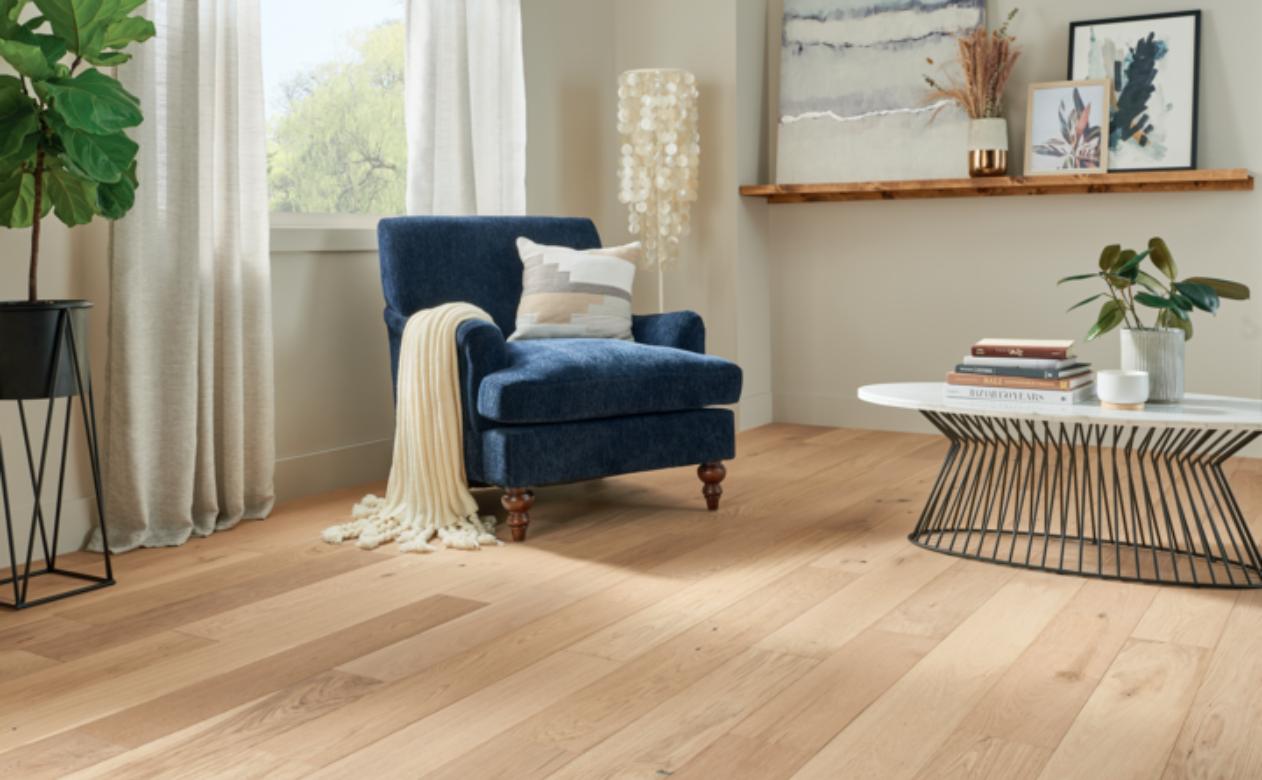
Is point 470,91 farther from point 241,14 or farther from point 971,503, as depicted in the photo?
point 971,503

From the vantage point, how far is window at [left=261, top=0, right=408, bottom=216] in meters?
3.84

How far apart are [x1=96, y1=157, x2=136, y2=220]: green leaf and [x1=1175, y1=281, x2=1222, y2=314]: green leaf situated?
2.35 m

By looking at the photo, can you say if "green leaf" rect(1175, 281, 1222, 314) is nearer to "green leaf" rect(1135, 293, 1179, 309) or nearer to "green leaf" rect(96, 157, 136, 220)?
"green leaf" rect(1135, 293, 1179, 309)

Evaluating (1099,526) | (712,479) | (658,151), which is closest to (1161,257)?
(1099,526)

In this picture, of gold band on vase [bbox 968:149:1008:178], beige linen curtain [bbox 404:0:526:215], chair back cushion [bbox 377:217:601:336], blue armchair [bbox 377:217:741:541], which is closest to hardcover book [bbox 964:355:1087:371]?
blue armchair [bbox 377:217:741:541]

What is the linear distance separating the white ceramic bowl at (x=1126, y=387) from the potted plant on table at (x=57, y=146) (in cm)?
218

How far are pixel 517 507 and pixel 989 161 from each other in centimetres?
236

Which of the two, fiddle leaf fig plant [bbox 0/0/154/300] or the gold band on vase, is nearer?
fiddle leaf fig plant [bbox 0/0/154/300]

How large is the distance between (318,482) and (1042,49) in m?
3.04

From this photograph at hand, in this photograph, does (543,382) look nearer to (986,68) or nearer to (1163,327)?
(1163,327)

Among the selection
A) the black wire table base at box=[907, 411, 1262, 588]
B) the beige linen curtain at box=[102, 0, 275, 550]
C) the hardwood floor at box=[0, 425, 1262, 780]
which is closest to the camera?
the hardwood floor at box=[0, 425, 1262, 780]

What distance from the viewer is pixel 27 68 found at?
96.7 inches

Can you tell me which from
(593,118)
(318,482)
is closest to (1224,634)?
(318,482)

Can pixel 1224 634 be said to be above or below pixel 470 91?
below
